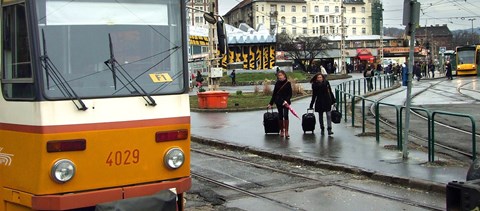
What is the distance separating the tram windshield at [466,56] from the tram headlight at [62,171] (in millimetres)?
57172

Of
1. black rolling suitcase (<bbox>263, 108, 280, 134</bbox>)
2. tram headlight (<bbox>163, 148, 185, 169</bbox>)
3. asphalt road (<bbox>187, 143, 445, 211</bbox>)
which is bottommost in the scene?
asphalt road (<bbox>187, 143, 445, 211</bbox>)

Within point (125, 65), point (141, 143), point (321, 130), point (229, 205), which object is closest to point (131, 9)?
point (125, 65)

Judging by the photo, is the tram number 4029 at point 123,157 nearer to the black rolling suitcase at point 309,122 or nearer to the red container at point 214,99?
the black rolling suitcase at point 309,122

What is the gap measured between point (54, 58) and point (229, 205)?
347 centimetres

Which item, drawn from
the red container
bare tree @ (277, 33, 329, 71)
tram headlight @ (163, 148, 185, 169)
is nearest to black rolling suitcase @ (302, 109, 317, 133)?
the red container

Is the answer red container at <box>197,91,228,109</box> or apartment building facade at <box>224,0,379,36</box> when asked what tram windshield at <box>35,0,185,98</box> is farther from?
apartment building facade at <box>224,0,379,36</box>

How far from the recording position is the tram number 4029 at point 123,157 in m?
5.11

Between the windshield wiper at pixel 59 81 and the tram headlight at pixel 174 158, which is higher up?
the windshield wiper at pixel 59 81

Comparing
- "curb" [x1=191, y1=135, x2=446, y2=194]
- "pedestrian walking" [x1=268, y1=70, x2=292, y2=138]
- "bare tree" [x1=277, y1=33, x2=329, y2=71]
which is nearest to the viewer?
"curb" [x1=191, y1=135, x2=446, y2=194]

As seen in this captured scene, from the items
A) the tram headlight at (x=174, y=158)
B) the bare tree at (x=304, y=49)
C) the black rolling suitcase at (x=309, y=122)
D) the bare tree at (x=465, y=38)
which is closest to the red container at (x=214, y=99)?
the black rolling suitcase at (x=309, y=122)

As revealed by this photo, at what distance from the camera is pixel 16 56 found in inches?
203

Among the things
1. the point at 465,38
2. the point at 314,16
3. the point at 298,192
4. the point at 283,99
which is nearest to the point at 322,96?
the point at 283,99

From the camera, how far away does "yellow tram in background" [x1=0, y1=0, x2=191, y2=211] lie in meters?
4.90

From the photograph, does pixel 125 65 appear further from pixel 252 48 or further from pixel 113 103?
pixel 252 48
